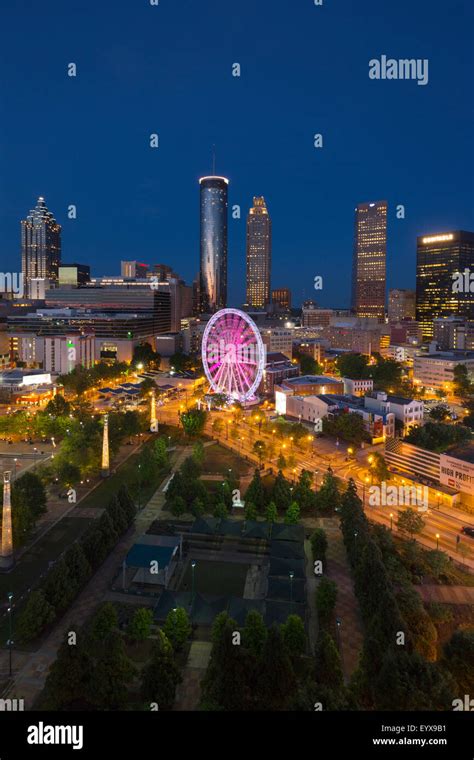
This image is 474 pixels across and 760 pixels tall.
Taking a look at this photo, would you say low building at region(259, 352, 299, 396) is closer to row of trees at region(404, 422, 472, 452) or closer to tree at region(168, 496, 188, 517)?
row of trees at region(404, 422, 472, 452)

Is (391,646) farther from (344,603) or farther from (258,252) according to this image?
(258,252)

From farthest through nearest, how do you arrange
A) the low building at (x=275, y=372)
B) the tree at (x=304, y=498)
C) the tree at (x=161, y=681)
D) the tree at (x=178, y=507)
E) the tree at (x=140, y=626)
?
the low building at (x=275, y=372), the tree at (x=304, y=498), the tree at (x=178, y=507), the tree at (x=140, y=626), the tree at (x=161, y=681)

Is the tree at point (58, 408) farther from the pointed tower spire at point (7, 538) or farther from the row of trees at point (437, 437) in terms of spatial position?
the row of trees at point (437, 437)

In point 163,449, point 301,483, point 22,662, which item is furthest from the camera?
point 163,449

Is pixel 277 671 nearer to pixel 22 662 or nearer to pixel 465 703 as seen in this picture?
pixel 465 703

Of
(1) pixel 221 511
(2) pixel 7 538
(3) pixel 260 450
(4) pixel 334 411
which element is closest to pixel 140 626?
(2) pixel 7 538

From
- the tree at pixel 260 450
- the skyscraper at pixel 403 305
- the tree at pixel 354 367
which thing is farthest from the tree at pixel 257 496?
the skyscraper at pixel 403 305

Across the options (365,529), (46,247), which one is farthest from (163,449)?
(46,247)
